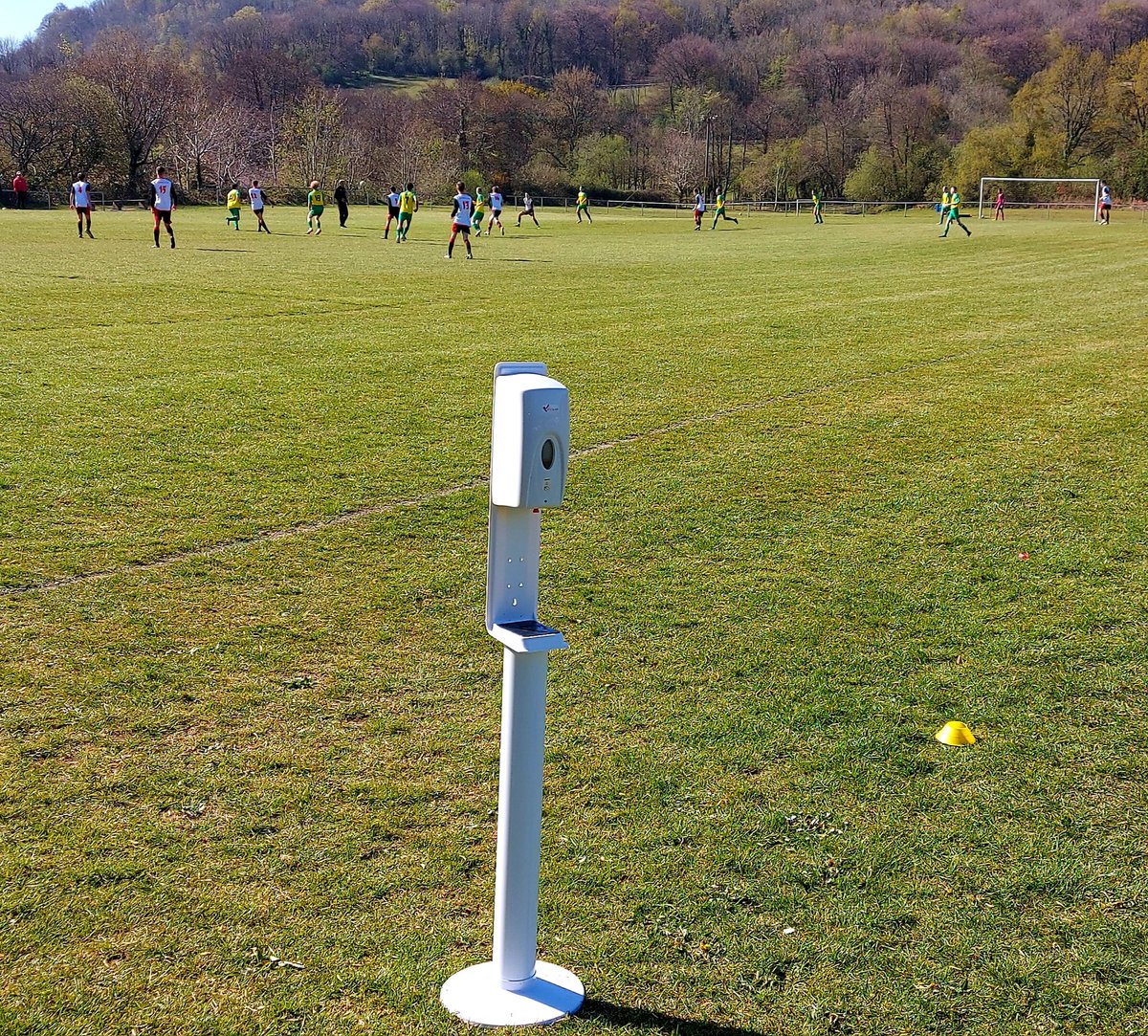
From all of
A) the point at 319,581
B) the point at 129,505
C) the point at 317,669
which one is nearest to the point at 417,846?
the point at 317,669

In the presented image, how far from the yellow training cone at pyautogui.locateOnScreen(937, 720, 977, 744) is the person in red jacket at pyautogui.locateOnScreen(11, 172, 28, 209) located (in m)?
63.4

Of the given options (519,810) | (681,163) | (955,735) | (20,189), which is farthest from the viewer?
(681,163)

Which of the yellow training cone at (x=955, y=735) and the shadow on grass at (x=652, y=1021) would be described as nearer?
the shadow on grass at (x=652, y=1021)

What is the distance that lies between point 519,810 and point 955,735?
9.24 ft

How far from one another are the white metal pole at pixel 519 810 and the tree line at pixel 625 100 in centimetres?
8603

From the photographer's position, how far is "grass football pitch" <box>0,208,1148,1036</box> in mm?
3955

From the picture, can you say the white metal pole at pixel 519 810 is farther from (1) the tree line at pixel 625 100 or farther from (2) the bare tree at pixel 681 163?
(2) the bare tree at pixel 681 163

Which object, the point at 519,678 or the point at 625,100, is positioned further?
the point at 625,100

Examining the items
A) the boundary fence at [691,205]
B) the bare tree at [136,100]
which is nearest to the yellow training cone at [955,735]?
the boundary fence at [691,205]

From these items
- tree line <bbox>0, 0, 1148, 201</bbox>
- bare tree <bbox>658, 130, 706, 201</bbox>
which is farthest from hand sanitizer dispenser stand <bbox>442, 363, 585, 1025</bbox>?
bare tree <bbox>658, 130, 706, 201</bbox>

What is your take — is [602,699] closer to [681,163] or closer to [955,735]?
[955,735]

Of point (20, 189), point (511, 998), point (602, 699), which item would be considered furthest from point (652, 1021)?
point (20, 189)

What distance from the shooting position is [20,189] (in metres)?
61.2

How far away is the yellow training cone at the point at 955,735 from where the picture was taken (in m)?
5.57
